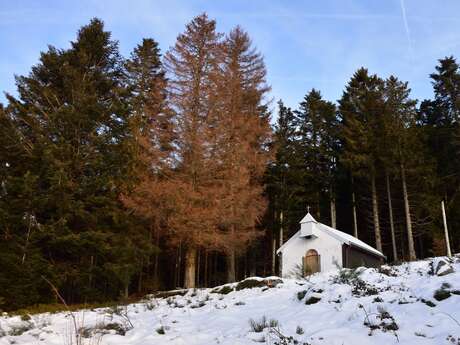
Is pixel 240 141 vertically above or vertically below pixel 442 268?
above

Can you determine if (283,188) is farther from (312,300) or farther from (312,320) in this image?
(312,320)

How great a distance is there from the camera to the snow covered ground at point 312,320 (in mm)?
5191

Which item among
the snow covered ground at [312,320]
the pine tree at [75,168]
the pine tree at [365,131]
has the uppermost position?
the pine tree at [365,131]

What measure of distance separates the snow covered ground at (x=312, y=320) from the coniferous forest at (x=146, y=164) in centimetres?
762

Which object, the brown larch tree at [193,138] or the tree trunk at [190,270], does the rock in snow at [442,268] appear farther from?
the tree trunk at [190,270]

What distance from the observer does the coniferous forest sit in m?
15.6

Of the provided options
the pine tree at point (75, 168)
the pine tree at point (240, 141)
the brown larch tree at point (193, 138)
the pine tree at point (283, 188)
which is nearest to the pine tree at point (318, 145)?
the pine tree at point (283, 188)

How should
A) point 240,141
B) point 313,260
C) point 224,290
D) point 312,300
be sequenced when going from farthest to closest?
point 313,260
point 240,141
point 224,290
point 312,300

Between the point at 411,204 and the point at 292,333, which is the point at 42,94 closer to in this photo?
the point at 292,333

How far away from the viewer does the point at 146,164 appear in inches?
736

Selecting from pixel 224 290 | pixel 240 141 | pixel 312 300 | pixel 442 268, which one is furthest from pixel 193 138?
pixel 442 268

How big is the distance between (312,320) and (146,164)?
45.0ft

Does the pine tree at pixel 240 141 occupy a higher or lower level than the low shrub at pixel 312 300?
higher

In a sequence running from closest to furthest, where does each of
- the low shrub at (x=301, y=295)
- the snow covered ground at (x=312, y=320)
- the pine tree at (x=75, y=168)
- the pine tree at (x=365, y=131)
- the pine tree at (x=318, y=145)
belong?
the snow covered ground at (x=312, y=320)
the low shrub at (x=301, y=295)
the pine tree at (x=75, y=168)
the pine tree at (x=365, y=131)
the pine tree at (x=318, y=145)
